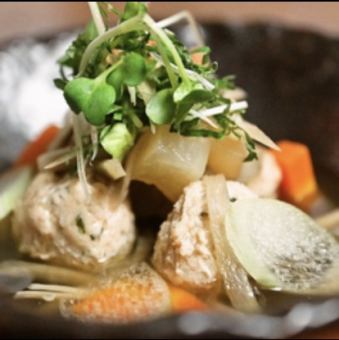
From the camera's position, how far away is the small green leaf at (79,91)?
5.15 ft

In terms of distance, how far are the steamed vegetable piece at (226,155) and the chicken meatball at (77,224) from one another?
190 mm

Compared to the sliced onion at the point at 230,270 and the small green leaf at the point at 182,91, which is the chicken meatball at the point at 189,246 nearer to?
the sliced onion at the point at 230,270

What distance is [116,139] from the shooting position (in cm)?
158

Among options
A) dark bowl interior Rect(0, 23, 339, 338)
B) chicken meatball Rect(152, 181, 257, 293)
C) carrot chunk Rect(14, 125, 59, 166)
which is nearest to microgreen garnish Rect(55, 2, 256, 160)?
chicken meatball Rect(152, 181, 257, 293)

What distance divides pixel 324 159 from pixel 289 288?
748mm

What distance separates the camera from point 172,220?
5.20 ft

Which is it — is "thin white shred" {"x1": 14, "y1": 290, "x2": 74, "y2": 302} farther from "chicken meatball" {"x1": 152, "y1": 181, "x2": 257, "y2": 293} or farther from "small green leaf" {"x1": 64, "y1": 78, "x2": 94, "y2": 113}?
"small green leaf" {"x1": 64, "y1": 78, "x2": 94, "y2": 113}

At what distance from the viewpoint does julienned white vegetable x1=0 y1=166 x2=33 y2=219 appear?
182 centimetres

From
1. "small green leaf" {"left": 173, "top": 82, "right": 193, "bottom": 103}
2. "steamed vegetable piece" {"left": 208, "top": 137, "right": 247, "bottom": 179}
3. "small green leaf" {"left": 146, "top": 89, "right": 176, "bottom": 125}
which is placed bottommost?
"steamed vegetable piece" {"left": 208, "top": 137, "right": 247, "bottom": 179}

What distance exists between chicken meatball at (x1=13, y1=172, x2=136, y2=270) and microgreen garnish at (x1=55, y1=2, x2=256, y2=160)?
0.10 metres

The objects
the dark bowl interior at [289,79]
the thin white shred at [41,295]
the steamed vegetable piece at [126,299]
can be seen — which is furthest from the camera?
the dark bowl interior at [289,79]

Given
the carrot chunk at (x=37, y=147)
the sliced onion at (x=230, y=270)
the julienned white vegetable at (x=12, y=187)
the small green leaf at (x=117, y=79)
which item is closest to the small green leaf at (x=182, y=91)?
the small green leaf at (x=117, y=79)

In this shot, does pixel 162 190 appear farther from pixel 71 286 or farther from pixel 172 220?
pixel 71 286

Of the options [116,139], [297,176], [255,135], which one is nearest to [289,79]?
[297,176]
